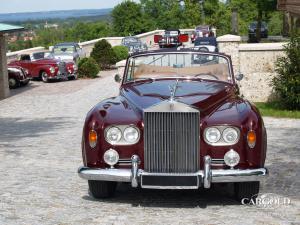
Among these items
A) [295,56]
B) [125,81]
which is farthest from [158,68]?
[295,56]

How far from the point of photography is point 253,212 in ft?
Result: 22.6

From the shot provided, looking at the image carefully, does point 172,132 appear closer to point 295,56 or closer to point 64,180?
point 64,180

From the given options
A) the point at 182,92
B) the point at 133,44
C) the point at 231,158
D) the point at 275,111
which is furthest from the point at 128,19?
the point at 231,158

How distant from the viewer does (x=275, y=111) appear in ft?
51.9

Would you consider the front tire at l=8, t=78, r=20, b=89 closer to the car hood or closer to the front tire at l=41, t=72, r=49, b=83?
the front tire at l=41, t=72, r=49, b=83

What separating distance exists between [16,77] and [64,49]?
772 cm

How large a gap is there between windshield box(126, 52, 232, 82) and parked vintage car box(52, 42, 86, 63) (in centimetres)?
2253

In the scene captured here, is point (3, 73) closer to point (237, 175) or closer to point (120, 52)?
point (120, 52)

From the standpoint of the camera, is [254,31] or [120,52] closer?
[120,52]

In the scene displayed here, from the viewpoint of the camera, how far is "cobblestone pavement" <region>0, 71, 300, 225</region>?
6.71 metres

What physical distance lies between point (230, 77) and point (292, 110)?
7633 mm

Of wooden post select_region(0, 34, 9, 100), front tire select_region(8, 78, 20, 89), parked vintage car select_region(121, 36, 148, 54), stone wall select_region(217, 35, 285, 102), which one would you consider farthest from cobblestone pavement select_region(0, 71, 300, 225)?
parked vintage car select_region(121, 36, 148, 54)

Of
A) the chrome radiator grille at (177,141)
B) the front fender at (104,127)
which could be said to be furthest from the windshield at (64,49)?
the chrome radiator grille at (177,141)

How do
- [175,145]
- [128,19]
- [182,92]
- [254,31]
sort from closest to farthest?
[175,145] → [182,92] → [254,31] → [128,19]
